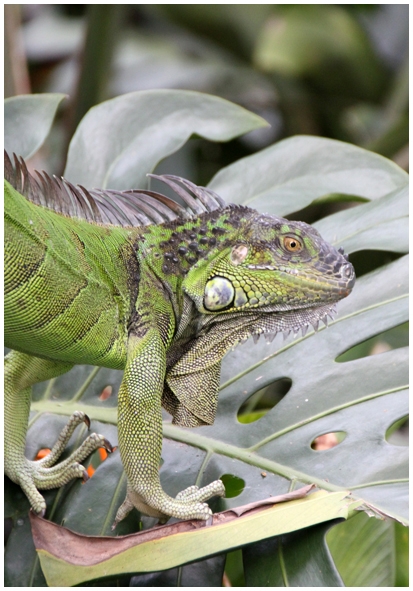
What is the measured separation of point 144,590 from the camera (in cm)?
180

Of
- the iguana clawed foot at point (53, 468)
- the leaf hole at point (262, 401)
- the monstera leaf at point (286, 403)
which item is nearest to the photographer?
the monstera leaf at point (286, 403)

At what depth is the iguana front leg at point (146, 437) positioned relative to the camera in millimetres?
1890

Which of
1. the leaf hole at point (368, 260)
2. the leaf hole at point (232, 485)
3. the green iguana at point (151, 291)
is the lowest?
the leaf hole at point (232, 485)

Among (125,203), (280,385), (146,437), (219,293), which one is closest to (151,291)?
(219,293)

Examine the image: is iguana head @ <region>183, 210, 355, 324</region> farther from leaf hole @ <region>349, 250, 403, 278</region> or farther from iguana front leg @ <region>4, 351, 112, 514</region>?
leaf hole @ <region>349, 250, 403, 278</region>

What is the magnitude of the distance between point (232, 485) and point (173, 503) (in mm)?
204

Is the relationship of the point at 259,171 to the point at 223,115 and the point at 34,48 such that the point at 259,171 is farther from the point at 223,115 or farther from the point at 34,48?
the point at 34,48

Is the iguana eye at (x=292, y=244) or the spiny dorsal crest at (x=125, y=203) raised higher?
the spiny dorsal crest at (x=125, y=203)

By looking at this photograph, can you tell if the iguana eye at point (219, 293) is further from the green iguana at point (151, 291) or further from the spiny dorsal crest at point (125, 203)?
the spiny dorsal crest at point (125, 203)

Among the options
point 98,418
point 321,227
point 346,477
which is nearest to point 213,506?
point 346,477

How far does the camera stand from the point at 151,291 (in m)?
2.03

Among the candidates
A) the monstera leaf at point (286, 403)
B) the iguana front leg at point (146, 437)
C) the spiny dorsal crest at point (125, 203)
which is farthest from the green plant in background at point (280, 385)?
the spiny dorsal crest at point (125, 203)

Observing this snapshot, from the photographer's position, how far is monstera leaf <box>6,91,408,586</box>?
186cm

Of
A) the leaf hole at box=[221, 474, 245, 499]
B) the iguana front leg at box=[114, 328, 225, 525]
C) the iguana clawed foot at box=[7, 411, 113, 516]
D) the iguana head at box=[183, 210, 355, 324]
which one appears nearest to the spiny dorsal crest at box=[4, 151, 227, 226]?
the iguana head at box=[183, 210, 355, 324]
